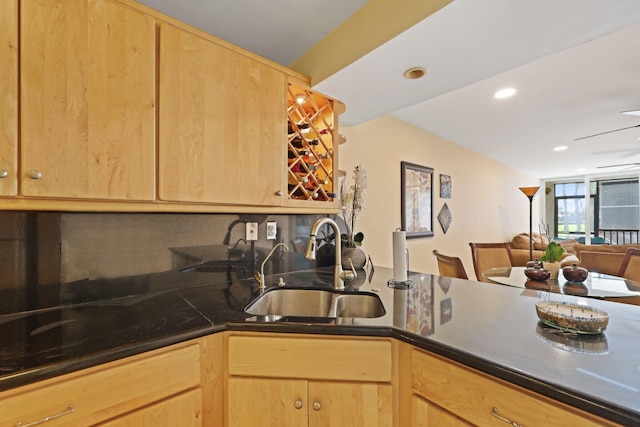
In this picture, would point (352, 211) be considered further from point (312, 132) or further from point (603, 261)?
point (603, 261)

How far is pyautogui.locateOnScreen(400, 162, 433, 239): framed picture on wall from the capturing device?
10.3 ft

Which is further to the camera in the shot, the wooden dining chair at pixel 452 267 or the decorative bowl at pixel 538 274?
→ the wooden dining chair at pixel 452 267

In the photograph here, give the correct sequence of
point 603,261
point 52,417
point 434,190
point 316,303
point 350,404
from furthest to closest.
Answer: point 434,190
point 603,261
point 316,303
point 350,404
point 52,417

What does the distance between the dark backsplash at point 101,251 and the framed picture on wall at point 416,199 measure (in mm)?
1984

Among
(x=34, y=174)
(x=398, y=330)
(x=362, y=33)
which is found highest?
(x=362, y=33)

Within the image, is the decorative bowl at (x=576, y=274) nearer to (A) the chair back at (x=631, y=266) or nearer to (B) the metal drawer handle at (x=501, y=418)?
(A) the chair back at (x=631, y=266)

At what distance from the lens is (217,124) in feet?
4.42

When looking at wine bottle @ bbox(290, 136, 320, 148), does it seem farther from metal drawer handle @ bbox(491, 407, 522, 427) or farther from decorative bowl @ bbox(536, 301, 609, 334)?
metal drawer handle @ bbox(491, 407, 522, 427)

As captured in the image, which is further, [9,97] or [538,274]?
[538,274]

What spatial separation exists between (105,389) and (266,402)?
0.50 m

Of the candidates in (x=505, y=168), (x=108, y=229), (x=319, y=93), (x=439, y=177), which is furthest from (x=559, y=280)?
(x=505, y=168)

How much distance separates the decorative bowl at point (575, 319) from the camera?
88cm

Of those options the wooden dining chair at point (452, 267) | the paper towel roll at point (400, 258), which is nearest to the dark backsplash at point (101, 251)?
the paper towel roll at point (400, 258)

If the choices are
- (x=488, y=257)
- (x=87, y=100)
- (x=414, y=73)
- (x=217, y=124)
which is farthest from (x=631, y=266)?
(x=87, y=100)
